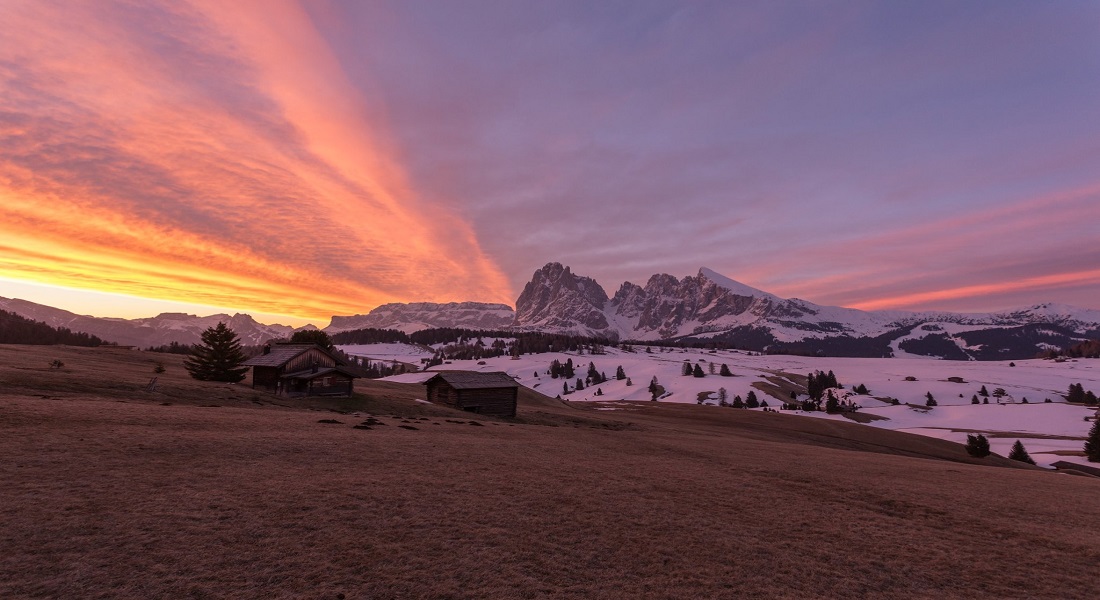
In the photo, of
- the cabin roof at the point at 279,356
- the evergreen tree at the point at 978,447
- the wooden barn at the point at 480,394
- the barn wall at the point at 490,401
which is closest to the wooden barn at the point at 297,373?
the cabin roof at the point at 279,356

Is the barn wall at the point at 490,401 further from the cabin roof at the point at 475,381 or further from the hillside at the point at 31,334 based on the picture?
the hillside at the point at 31,334

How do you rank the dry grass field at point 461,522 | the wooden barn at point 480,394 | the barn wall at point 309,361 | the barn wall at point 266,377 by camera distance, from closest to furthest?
the dry grass field at point 461,522 → the barn wall at point 266,377 → the barn wall at point 309,361 → the wooden barn at point 480,394

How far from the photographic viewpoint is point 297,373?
174 ft

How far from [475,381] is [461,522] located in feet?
161

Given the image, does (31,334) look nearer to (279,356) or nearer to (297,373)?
(279,356)

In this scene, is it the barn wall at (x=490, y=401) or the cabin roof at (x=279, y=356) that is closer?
the cabin roof at (x=279, y=356)

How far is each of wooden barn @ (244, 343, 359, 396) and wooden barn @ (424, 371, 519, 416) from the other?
11.7 metres

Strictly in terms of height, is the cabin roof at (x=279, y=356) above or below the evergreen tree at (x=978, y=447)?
above

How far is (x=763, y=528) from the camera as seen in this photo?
15.6m

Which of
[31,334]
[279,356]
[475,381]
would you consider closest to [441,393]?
[475,381]

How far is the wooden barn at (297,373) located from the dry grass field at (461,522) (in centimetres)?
2470

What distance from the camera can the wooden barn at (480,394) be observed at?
2352 inches

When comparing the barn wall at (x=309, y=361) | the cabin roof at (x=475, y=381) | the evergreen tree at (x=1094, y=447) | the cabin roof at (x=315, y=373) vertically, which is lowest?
the evergreen tree at (x=1094, y=447)

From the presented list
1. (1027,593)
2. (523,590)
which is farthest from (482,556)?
(1027,593)
